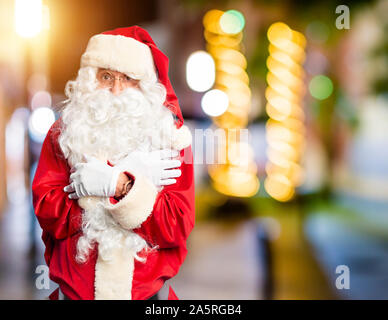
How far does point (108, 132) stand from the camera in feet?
5.20

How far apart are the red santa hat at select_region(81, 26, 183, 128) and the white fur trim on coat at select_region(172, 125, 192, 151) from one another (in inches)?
2.0

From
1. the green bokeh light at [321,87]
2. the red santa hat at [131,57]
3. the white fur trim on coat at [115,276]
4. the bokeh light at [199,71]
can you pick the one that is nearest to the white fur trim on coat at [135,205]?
the white fur trim on coat at [115,276]

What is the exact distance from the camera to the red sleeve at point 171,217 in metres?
1.53

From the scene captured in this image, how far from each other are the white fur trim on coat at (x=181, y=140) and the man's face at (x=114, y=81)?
0.76 feet

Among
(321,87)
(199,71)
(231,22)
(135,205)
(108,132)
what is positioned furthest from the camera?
(321,87)

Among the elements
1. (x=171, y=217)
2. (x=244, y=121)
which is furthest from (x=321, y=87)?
(x=171, y=217)

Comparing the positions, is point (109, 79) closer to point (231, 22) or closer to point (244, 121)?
point (244, 121)

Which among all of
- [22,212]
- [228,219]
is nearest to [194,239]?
[228,219]

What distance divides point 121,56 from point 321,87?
5.76 meters

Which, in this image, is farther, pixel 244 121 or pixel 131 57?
pixel 244 121

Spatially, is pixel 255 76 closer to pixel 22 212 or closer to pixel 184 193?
pixel 184 193

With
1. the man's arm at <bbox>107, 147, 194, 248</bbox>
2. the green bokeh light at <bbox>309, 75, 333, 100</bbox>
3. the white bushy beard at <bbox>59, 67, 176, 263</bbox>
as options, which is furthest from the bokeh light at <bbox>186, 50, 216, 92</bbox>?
the green bokeh light at <bbox>309, 75, 333, 100</bbox>

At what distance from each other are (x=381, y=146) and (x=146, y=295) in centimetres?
1120

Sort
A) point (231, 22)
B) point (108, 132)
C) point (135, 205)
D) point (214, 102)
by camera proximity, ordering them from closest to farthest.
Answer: point (135, 205)
point (108, 132)
point (214, 102)
point (231, 22)
